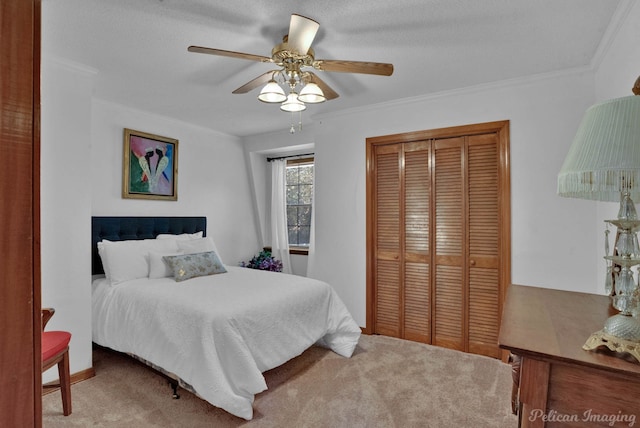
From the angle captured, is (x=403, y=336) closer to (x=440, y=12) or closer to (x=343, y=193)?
(x=343, y=193)

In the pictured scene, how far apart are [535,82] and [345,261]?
7.78 feet

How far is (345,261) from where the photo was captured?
3.68 meters

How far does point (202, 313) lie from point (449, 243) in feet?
7.38

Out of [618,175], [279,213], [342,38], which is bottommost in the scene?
[279,213]

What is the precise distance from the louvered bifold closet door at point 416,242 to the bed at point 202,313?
26.2 inches

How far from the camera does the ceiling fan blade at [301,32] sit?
1.65 m

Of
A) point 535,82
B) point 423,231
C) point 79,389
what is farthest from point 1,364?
point 535,82

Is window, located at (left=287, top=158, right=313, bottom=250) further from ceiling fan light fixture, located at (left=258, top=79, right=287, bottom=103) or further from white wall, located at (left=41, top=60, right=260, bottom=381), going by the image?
ceiling fan light fixture, located at (left=258, top=79, right=287, bottom=103)

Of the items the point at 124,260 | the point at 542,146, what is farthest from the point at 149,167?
the point at 542,146

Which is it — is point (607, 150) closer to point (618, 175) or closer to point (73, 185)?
point (618, 175)

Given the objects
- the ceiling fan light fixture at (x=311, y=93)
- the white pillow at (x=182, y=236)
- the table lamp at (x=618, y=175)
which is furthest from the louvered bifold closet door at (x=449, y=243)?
the white pillow at (x=182, y=236)

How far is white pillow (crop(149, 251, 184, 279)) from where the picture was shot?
3061 millimetres

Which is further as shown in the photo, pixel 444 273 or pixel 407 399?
pixel 444 273

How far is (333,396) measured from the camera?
7.72ft
